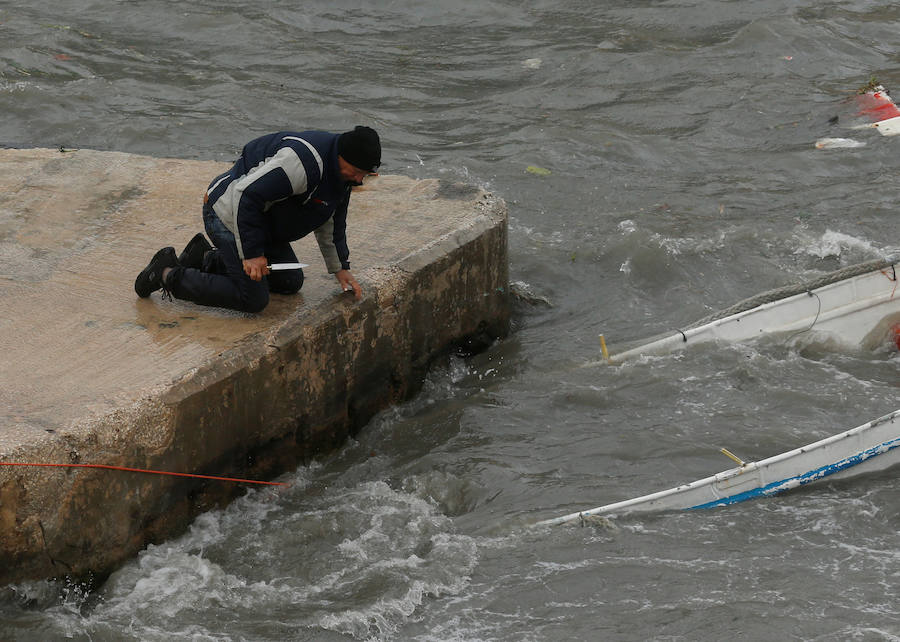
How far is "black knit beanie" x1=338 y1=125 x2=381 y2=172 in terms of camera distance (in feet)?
14.9

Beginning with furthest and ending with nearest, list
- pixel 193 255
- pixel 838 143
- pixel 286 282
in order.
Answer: pixel 838 143
pixel 193 255
pixel 286 282

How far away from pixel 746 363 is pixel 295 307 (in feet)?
8.72

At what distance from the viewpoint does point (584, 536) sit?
4.64 metres

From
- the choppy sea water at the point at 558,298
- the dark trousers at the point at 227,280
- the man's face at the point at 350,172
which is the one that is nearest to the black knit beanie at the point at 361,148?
the man's face at the point at 350,172

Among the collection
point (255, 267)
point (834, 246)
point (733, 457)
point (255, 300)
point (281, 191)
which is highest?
point (281, 191)

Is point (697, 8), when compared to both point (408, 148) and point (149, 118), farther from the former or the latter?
point (149, 118)

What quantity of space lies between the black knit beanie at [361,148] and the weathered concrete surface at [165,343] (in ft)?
2.72

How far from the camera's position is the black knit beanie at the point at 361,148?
453 centimetres

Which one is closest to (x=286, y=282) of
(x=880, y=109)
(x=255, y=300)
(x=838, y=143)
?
(x=255, y=300)

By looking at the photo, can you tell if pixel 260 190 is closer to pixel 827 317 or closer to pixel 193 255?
pixel 193 255

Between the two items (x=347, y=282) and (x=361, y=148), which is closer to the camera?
(x=361, y=148)

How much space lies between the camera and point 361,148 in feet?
14.9

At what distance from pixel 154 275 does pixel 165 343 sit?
1.56ft

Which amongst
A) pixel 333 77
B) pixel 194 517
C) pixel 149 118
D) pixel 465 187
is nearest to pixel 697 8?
pixel 333 77
